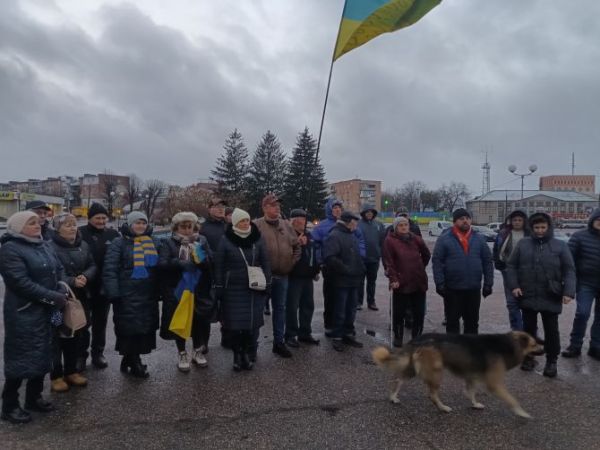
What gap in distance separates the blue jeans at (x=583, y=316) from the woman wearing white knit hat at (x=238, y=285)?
3928 mm

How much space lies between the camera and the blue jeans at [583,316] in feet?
18.0

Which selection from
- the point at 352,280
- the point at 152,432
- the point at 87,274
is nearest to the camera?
the point at 152,432

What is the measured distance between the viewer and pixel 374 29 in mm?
6184

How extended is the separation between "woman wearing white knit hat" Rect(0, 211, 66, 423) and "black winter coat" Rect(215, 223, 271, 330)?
1659 millimetres

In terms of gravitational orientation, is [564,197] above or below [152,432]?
above

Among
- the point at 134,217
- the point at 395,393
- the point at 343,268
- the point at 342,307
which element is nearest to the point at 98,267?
the point at 134,217

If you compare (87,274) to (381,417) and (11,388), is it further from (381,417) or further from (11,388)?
(381,417)

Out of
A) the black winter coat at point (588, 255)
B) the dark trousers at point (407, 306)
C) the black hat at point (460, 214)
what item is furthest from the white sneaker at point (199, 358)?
the black winter coat at point (588, 255)

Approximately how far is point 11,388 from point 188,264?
1896mm

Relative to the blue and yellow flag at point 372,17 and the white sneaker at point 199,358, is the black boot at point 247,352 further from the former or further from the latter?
the blue and yellow flag at point 372,17

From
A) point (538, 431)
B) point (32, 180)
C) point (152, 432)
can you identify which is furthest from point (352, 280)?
point (32, 180)

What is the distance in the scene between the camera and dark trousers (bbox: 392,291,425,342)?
6109 mm

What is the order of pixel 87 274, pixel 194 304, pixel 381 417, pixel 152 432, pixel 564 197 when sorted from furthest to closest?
pixel 564 197 < pixel 194 304 < pixel 87 274 < pixel 381 417 < pixel 152 432

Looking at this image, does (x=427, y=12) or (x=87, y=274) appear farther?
(x=427, y=12)
